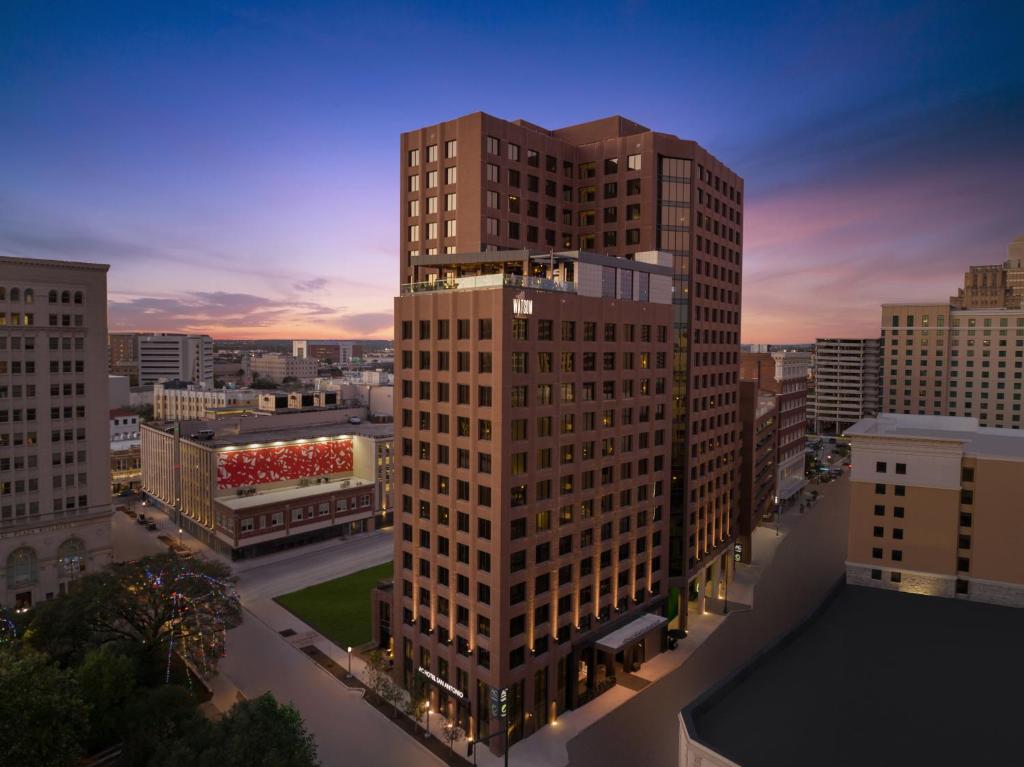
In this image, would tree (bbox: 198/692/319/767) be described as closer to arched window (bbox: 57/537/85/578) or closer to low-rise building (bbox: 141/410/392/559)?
arched window (bbox: 57/537/85/578)

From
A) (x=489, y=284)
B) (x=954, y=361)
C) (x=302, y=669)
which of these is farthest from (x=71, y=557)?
(x=954, y=361)

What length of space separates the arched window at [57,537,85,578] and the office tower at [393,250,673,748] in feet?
165

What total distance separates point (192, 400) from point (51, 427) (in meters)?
101

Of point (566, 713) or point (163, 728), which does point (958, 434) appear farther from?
point (163, 728)

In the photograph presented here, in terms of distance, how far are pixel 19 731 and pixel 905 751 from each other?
46.0 meters

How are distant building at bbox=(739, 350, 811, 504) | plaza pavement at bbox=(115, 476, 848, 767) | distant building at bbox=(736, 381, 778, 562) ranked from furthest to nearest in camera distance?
distant building at bbox=(739, 350, 811, 504) < distant building at bbox=(736, 381, 778, 562) < plaza pavement at bbox=(115, 476, 848, 767)

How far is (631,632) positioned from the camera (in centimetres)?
5553

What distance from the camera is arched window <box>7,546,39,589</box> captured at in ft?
240

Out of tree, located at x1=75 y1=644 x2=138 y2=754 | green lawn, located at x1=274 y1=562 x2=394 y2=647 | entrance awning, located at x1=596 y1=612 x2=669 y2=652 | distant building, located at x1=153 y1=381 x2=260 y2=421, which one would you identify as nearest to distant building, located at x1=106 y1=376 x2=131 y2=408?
distant building, located at x1=153 y1=381 x2=260 y2=421

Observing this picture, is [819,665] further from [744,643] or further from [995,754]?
[744,643]

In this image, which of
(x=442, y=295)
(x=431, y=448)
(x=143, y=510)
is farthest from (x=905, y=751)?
(x=143, y=510)

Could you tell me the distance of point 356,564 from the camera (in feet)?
290

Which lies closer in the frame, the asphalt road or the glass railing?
the asphalt road

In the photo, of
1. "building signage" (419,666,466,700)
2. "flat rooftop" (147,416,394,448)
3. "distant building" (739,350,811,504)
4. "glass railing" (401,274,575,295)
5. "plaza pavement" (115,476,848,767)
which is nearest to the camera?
"plaza pavement" (115,476,848,767)
